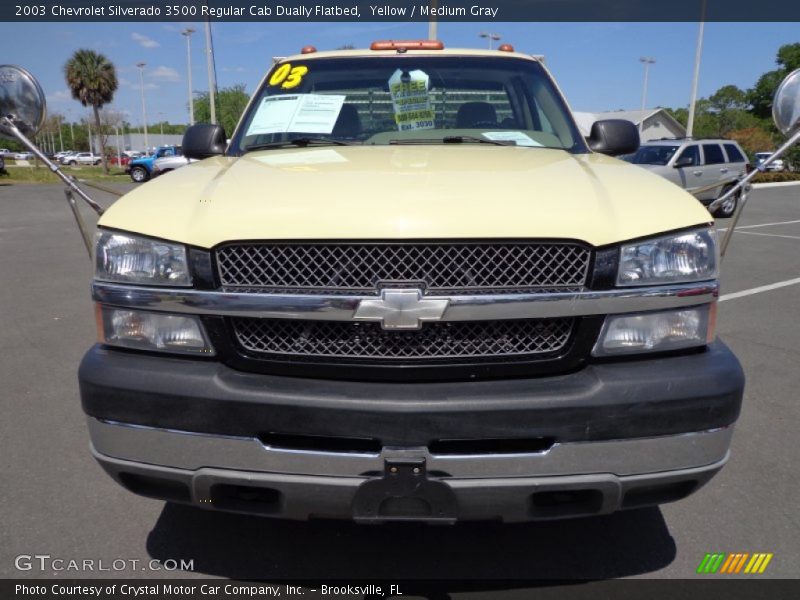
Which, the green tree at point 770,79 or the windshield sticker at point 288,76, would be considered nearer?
the windshield sticker at point 288,76

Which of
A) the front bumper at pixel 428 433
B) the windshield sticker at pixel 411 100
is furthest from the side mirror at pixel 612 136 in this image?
the front bumper at pixel 428 433

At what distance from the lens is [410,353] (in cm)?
205

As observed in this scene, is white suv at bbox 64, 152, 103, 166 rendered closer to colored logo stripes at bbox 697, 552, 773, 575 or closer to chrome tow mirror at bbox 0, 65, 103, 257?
chrome tow mirror at bbox 0, 65, 103, 257

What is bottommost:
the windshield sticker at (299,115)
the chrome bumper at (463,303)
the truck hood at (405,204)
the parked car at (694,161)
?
the parked car at (694,161)

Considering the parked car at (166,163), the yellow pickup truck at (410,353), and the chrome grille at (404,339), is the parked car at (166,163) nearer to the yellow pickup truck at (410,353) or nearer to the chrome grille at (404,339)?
the yellow pickup truck at (410,353)

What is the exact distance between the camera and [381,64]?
3.75 metres

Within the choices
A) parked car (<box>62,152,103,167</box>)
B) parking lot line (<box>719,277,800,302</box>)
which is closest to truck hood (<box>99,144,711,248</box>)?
parking lot line (<box>719,277,800,302</box>)

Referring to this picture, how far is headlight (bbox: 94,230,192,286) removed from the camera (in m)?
2.10

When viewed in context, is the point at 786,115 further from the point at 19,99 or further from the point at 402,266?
the point at 19,99

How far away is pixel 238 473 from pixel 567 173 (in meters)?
1.57

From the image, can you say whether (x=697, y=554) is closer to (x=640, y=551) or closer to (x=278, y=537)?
(x=640, y=551)

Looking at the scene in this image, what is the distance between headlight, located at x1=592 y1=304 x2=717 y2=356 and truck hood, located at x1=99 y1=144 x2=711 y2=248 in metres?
0.27

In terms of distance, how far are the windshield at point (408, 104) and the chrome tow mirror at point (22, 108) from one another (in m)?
0.84

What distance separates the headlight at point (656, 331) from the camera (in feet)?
6.84
